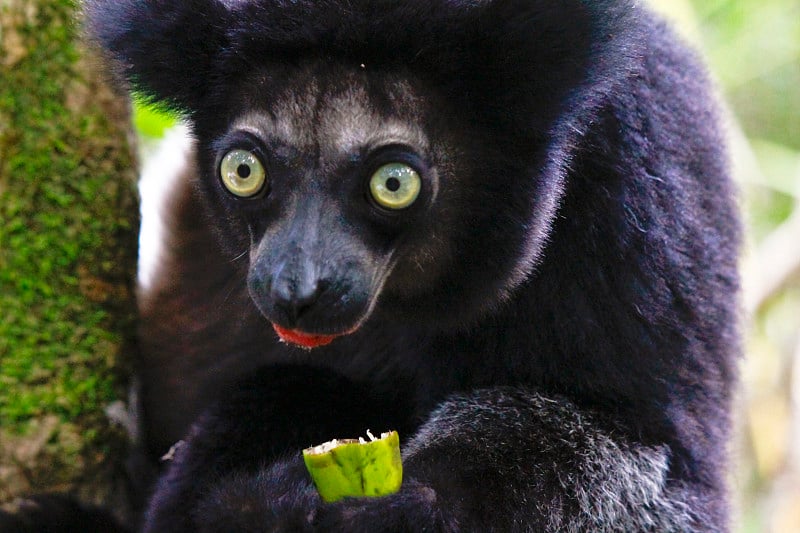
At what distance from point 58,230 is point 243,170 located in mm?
1106

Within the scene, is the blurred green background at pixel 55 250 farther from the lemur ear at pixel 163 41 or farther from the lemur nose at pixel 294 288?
the lemur nose at pixel 294 288

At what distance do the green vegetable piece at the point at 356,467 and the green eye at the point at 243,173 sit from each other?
3.06 ft

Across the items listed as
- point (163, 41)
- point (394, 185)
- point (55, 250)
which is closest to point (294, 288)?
point (394, 185)

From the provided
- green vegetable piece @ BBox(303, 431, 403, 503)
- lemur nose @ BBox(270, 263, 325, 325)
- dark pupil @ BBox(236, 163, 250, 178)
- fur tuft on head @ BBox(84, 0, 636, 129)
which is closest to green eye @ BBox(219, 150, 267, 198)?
dark pupil @ BBox(236, 163, 250, 178)

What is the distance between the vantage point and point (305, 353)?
4.25 metres

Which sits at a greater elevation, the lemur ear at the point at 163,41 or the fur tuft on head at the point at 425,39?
the fur tuft on head at the point at 425,39

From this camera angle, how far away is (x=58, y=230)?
3.92m

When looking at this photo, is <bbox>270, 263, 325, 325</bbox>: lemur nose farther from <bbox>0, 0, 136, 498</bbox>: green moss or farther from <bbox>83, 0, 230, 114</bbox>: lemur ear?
<bbox>0, 0, 136, 498</bbox>: green moss

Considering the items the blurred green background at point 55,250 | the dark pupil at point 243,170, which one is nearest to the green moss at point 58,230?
the blurred green background at point 55,250

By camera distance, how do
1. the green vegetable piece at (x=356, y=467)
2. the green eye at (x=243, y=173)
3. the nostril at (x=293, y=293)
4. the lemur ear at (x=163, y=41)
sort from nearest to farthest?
the green vegetable piece at (x=356, y=467), the nostril at (x=293, y=293), the green eye at (x=243, y=173), the lemur ear at (x=163, y=41)

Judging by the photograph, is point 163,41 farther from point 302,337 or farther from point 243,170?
point 302,337

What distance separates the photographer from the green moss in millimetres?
3773

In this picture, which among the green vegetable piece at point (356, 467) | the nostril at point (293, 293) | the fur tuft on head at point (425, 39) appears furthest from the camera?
the fur tuft on head at point (425, 39)

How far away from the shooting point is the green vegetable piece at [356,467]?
2826mm
